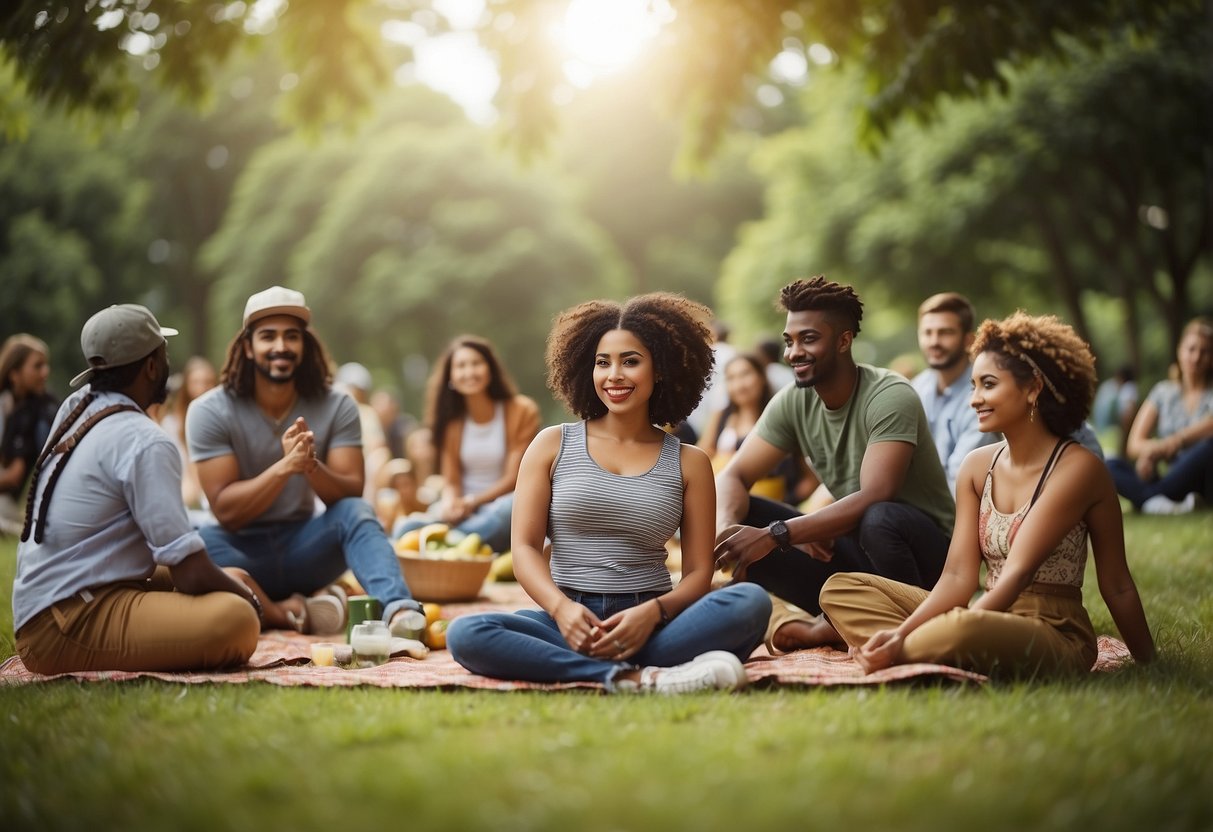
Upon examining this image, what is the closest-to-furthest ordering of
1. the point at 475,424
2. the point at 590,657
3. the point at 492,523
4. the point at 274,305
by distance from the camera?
the point at 590,657, the point at 274,305, the point at 492,523, the point at 475,424

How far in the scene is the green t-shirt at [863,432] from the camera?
19.8 ft

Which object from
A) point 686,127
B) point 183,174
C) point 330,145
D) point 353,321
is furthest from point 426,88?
point 686,127

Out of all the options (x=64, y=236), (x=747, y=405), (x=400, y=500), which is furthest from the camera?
(x=64, y=236)

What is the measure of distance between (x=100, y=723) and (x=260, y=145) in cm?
4203

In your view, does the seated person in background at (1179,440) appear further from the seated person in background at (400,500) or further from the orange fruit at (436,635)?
the orange fruit at (436,635)

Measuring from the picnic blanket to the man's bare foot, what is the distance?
0.19ft

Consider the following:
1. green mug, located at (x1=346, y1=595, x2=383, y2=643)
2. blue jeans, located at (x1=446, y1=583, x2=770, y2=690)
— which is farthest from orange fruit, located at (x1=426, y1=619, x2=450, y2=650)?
blue jeans, located at (x1=446, y1=583, x2=770, y2=690)

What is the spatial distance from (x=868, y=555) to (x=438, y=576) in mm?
3257

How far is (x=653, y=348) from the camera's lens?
17.5 ft

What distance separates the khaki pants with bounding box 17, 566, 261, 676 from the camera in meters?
5.18

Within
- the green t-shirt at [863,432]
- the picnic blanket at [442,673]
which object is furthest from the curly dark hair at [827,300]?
the picnic blanket at [442,673]

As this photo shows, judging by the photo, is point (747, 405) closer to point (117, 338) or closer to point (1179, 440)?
point (1179, 440)

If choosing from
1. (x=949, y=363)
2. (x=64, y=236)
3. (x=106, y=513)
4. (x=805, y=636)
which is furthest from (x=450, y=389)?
(x=64, y=236)

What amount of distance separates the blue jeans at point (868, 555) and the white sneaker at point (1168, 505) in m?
7.20
